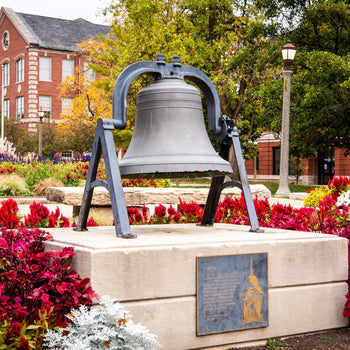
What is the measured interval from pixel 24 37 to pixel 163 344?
50.1 meters

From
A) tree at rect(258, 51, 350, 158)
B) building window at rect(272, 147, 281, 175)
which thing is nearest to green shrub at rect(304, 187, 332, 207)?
tree at rect(258, 51, 350, 158)

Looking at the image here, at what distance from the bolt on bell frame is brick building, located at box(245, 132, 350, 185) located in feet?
94.0

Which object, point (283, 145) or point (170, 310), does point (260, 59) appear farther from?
point (170, 310)

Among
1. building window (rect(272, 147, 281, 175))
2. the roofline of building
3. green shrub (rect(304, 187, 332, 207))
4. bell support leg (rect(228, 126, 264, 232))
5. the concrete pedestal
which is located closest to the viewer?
the concrete pedestal

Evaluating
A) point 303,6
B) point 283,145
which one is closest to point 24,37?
point 303,6

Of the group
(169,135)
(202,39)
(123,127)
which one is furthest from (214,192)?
(202,39)

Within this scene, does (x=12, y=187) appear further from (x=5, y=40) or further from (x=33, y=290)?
(x=5, y=40)

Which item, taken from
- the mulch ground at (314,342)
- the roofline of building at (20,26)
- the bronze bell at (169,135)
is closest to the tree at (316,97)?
the bronze bell at (169,135)

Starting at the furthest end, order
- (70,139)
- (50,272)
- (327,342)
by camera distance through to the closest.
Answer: (70,139) < (327,342) < (50,272)

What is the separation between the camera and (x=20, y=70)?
170 feet

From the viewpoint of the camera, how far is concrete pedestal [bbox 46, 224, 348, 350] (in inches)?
149

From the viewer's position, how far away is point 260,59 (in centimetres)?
2419

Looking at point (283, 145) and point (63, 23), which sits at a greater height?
point (63, 23)

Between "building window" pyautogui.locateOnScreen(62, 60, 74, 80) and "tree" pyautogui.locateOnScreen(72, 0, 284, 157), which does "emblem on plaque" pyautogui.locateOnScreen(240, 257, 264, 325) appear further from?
"building window" pyautogui.locateOnScreen(62, 60, 74, 80)
